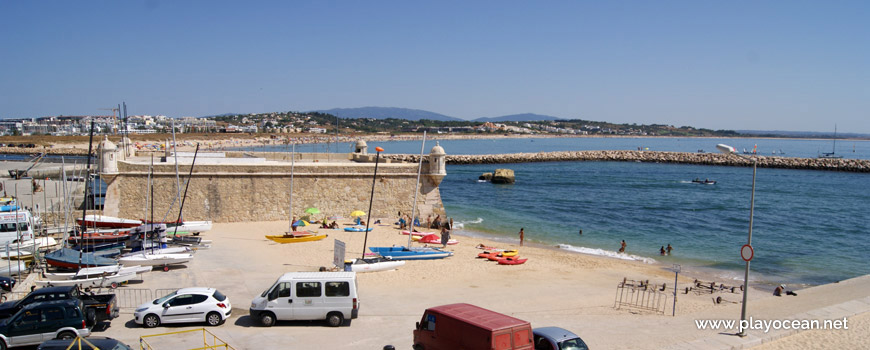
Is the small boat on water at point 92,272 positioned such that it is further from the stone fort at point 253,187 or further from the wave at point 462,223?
the wave at point 462,223

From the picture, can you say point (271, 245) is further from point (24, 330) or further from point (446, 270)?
point (24, 330)

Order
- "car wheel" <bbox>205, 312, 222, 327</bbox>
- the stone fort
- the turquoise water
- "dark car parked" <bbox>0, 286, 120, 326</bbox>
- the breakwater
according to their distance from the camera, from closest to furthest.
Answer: "dark car parked" <bbox>0, 286, 120, 326</bbox>
"car wheel" <bbox>205, 312, 222, 327</bbox>
the stone fort
the turquoise water
the breakwater

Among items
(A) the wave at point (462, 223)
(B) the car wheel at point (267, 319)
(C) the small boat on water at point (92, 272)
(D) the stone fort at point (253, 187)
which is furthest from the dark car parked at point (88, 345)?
(A) the wave at point (462, 223)

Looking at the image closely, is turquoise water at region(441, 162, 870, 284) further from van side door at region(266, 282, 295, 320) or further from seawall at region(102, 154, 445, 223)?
van side door at region(266, 282, 295, 320)

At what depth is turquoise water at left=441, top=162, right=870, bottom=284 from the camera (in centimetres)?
2623

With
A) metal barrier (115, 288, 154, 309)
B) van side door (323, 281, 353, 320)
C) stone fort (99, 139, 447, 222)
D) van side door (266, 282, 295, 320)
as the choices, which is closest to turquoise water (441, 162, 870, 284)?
stone fort (99, 139, 447, 222)

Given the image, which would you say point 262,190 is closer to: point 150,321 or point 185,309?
point 185,309

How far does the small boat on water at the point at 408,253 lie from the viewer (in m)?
20.2

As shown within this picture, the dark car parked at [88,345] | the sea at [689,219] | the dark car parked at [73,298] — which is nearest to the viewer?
the dark car parked at [88,345]

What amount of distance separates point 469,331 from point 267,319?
4996 millimetres

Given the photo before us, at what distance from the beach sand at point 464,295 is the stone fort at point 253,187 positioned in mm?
1326

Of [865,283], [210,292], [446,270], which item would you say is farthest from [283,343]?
[865,283]

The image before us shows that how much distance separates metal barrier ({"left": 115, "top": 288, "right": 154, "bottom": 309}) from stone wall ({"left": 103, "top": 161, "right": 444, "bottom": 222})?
32.8 ft

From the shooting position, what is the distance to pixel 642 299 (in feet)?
52.5
